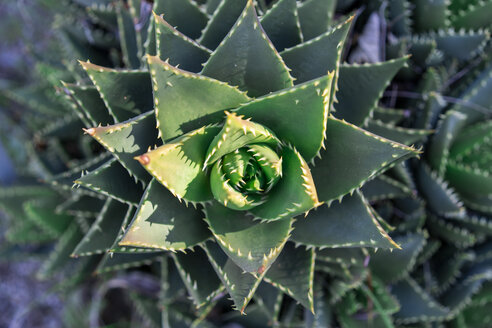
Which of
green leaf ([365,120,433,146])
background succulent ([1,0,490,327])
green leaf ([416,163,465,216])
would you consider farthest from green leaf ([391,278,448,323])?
green leaf ([365,120,433,146])

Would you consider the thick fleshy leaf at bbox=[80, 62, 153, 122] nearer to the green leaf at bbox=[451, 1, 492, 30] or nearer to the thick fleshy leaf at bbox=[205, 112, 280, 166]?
the thick fleshy leaf at bbox=[205, 112, 280, 166]

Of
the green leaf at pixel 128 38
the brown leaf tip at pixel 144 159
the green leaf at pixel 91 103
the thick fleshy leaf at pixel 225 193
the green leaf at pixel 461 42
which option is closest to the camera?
the brown leaf tip at pixel 144 159

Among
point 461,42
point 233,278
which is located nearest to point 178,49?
point 233,278

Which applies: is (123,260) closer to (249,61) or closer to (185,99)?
(185,99)

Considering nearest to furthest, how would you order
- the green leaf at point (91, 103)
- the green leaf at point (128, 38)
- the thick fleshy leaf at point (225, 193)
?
the thick fleshy leaf at point (225, 193) < the green leaf at point (91, 103) < the green leaf at point (128, 38)

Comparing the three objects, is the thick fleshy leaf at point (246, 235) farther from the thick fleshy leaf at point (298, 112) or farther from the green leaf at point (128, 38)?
the green leaf at point (128, 38)

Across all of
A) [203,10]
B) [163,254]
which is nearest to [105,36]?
[203,10]

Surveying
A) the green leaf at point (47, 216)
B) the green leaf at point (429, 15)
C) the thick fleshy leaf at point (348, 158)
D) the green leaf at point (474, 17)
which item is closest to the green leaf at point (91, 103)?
the thick fleshy leaf at point (348, 158)
